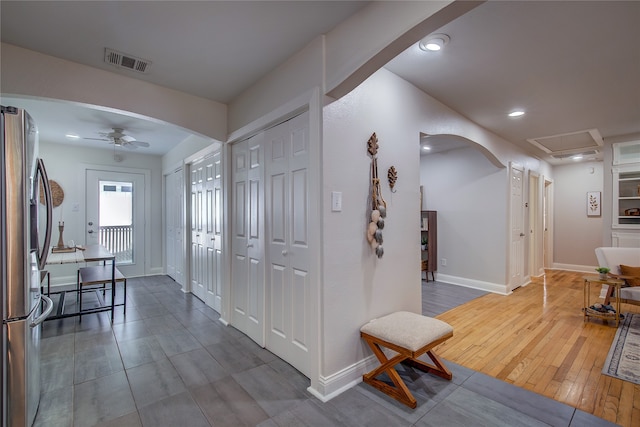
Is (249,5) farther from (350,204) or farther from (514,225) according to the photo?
(514,225)

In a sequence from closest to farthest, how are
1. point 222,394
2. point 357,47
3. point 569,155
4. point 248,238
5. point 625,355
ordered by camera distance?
point 357,47, point 222,394, point 625,355, point 248,238, point 569,155

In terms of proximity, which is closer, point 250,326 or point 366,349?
point 366,349

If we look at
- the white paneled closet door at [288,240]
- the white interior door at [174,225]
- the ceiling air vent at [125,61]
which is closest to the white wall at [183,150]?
the white interior door at [174,225]

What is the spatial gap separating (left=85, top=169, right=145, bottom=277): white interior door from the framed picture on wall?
9.28 m

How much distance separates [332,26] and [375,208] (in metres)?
1.26

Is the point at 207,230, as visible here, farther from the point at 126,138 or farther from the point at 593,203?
the point at 593,203

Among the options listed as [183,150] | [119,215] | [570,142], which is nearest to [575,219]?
[570,142]

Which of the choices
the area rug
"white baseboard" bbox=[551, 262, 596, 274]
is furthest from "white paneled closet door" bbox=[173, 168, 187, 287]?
"white baseboard" bbox=[551, 262, 596, 274]

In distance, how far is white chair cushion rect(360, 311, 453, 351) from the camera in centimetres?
186

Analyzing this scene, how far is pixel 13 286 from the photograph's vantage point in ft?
4.78

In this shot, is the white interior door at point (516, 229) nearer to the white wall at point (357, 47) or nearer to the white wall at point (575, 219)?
the white wall at point (575, 219)

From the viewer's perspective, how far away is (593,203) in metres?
6.28

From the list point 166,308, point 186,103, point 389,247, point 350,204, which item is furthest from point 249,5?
Answer: point 166,308

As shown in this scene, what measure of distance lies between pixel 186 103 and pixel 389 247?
238 cm
